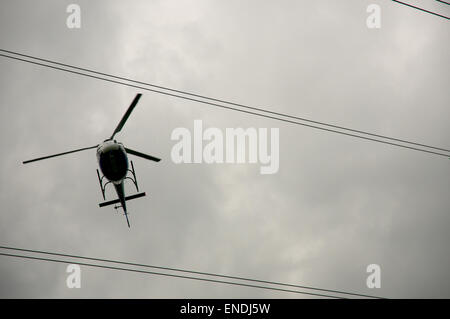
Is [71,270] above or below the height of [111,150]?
below
